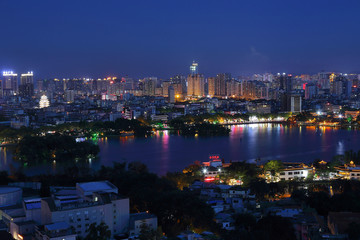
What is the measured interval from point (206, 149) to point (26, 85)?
19.8 meters

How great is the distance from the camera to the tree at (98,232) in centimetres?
282

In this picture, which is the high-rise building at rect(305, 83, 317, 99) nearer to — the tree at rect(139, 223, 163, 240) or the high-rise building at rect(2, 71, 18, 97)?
the high-rise building at rect(2, 71, 18, 97)

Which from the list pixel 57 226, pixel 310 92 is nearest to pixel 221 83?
pixel 310 92

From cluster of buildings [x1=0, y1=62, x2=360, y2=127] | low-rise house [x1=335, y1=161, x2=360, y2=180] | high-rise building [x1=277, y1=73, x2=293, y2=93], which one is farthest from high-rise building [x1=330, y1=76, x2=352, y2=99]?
low-rise house [x1=335, y1=161, x2=360, y2=180]

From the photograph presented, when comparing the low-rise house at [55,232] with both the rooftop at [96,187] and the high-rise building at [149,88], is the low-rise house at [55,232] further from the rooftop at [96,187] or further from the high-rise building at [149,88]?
the high-rise building at [149,88]

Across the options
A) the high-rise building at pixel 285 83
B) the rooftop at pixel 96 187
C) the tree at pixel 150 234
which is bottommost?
the tree at pixel 150 234

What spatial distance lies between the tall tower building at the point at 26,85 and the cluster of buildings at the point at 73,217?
2321 cm

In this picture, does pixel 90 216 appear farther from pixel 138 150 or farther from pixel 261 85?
pixel 261 85

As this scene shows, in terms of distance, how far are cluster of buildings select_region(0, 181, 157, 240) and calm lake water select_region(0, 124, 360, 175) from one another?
2.61 meters

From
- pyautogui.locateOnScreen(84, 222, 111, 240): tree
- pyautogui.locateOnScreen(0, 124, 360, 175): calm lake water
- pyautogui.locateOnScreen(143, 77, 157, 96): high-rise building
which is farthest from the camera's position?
pyautogui.locateOnScreen(143, 77, 157, 96): high-rise building

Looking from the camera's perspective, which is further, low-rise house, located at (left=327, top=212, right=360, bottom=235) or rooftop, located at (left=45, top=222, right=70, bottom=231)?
low-rise house, located at (left=327, top=212, right=360, bottom=235)

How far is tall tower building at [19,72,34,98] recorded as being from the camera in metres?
25.7

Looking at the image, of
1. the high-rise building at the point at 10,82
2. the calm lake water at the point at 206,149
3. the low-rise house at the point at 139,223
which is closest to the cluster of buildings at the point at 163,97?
the high-rise building at the point at 10,82

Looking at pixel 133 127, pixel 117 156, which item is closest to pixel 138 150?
pixel 117 156
